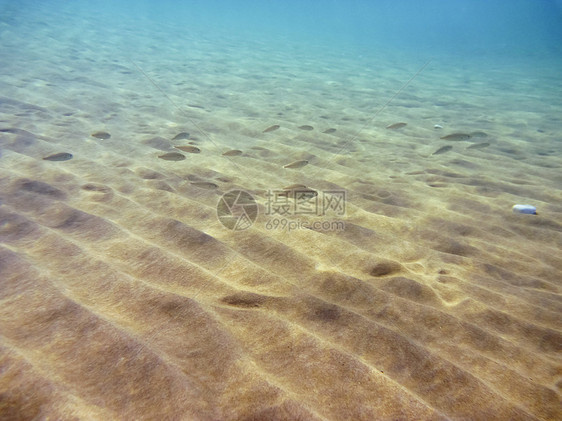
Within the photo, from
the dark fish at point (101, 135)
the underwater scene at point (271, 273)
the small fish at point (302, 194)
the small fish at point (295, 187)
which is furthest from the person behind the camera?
the dark fish at point (101, 135)

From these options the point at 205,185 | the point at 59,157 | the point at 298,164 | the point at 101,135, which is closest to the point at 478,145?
the point at 298,164

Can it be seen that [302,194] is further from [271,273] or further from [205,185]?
[271,273]

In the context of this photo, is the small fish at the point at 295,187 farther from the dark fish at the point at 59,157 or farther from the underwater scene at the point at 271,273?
the dark fish at the point at 59,157

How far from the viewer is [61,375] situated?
67.6 inches

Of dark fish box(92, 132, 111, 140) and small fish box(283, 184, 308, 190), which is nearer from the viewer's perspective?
small fish box(283, 184, 308, 190)

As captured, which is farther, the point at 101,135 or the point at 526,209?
the point at 101,135

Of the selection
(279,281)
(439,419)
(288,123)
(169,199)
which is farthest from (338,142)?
(439,419)

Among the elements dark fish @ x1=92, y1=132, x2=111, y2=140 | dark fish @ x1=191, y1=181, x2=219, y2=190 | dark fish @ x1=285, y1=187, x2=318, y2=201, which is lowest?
dark fish @ x1=285, y1=187, x2=318, y2=201

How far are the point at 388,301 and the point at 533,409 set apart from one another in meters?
0.99

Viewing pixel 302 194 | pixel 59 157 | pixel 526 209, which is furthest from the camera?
pixel 59 157

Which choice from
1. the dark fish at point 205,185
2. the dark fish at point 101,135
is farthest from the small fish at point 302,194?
the dark fish at point 101,135

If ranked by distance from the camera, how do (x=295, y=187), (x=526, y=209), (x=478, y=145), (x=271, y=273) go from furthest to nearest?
(x=478, y=145)
(x=295, y=187)
(x=526, y=209)
(x=271, y=273)

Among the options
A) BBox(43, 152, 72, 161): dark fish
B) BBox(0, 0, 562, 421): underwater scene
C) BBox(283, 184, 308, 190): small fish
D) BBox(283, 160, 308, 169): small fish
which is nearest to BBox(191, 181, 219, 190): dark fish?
BBox(0, 0, 562, 421): underwater scene

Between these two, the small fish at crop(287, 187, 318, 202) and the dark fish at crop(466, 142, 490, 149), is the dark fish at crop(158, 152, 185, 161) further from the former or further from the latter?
the dark fish at crop(466, 142, 490, 149)
